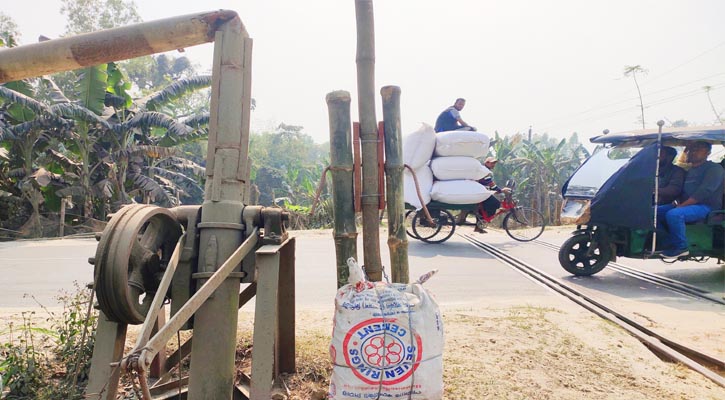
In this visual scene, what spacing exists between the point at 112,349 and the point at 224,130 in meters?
1.23

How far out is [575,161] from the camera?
84.5 feet

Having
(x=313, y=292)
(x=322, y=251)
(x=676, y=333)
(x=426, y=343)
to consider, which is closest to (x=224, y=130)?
(x=426, y=343)

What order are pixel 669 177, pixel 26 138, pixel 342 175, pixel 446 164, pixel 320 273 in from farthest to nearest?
pixel 26 138 < pixel 446 164 < pixel 320 273 < pixel 669 177 < pixel 342 175

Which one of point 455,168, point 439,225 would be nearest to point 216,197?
point 455,168

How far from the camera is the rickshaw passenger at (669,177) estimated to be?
5.89 metres

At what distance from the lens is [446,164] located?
7973mm

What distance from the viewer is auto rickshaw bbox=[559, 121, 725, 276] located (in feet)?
18.3

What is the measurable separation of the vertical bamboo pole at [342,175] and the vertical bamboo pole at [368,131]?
0.33ft

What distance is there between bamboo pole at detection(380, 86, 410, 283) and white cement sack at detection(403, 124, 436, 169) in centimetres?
498

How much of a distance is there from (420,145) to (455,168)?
2.62 feet

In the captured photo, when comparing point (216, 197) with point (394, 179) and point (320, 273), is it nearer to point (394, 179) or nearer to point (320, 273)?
point (394, 179)

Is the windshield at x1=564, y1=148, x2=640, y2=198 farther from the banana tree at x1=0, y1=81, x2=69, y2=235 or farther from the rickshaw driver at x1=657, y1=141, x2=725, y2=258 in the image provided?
the banana tree at x1=0, y1=81, x2=69, y2=235

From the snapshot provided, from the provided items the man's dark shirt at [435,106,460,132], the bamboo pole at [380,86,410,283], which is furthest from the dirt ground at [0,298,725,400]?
the man's dark shirt at [435,106,460,132]

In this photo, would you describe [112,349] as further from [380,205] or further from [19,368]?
[380,205]
